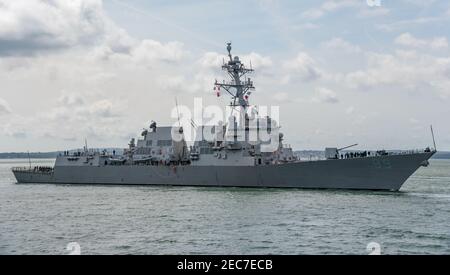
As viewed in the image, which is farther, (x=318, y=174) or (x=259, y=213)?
(x=318, y=174)

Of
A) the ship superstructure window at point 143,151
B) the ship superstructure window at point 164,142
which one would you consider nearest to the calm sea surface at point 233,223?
the ship superstructure window at point 164,142

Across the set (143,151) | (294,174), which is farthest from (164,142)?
(294,174)

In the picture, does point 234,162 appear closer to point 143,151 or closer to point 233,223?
point 143,151

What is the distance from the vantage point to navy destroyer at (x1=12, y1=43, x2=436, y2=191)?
1240 inches

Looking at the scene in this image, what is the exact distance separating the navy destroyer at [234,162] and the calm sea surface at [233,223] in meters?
1.51

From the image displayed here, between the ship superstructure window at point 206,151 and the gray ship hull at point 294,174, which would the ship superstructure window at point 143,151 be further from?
the ship superstructure window at point 206,151

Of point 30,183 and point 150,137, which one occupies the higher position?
point 150,137

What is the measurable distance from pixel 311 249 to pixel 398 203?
11948 mm

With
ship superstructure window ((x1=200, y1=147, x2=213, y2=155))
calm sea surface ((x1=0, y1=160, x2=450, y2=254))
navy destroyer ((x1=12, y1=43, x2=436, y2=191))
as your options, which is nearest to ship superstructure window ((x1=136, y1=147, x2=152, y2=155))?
navy destroyer ((x1=12, y1=43, x2=436, y2=191))

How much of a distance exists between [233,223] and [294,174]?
1341 centimetres

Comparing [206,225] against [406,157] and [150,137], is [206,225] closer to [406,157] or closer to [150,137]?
[406,157]
